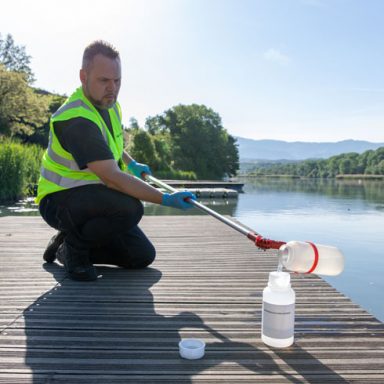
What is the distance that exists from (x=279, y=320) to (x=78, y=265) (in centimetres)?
150

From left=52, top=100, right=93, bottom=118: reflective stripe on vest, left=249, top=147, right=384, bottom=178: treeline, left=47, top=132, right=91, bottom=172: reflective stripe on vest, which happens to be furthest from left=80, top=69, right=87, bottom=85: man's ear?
left=249, top=147, right=384, bottom=178: treeline

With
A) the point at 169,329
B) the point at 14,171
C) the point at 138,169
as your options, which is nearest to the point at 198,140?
the point at 14,171

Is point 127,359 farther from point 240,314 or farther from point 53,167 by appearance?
point 53,167

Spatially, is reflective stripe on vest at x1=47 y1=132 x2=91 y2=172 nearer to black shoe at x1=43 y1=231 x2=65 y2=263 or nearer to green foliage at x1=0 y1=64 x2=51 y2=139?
black shoe at x1=43 y1=231 x2=65 y2=263

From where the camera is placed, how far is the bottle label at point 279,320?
163 centimetres

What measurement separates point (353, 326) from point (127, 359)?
1.09 meters

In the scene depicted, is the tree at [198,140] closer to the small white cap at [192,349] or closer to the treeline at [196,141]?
the treeline at [196,141]

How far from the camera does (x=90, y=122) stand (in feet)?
7.67

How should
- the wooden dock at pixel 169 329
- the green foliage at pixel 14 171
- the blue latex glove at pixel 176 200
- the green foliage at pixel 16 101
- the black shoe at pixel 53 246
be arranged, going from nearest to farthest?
1. the wooden dock at pixel 169 329
2. the blue latex glove at pixel 176 200
3. the black shoe at pixel 53 246
4. the green foliage at pixel 14 171
5. the green foliage at pixel 16 101

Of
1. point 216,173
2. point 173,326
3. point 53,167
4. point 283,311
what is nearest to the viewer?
point 283,311

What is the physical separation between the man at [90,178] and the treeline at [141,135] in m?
10.7

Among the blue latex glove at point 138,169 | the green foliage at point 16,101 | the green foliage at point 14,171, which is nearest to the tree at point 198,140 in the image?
the green foliage at point 16,101

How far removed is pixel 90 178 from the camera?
8.41ft

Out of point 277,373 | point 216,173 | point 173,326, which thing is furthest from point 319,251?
point 216,173
